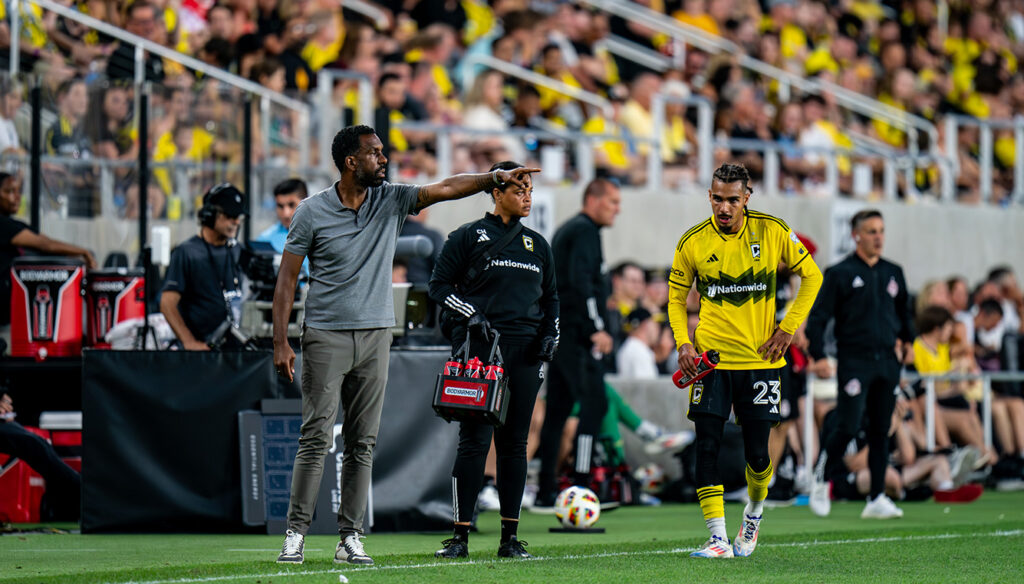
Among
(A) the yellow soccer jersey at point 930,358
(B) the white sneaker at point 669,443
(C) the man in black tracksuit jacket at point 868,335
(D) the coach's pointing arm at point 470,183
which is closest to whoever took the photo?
(D) the coach's pointing arm at point 470,183

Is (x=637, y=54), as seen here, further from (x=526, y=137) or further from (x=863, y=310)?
(x=863, y=310)

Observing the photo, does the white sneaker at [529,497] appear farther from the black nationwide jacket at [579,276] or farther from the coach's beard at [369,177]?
the coach's beard at [369,177]

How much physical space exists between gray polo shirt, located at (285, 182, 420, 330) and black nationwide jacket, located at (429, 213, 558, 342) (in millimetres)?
552

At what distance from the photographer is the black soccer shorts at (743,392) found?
28.0ft

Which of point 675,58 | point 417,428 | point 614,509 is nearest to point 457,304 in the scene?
point 417,428

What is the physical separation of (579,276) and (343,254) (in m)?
4.21

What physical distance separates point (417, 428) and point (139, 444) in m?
1.80

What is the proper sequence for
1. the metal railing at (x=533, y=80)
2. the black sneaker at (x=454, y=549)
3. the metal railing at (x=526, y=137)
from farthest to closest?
the metal railing at (x=533, y=80) → the metal railing at (x=526, y=137) → the black sneaker at (x=454, y=549)

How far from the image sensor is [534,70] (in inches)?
727

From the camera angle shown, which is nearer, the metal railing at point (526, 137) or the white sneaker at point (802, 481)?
the white sneaker at point (802, 481)

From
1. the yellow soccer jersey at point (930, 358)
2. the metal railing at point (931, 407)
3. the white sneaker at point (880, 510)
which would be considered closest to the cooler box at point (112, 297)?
the white sneaker at point (880, 510)

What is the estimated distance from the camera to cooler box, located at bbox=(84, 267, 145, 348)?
39.2 ft

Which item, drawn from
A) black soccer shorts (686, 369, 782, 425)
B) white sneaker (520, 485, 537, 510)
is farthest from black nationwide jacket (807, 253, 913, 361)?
black soccer shorts (686, 369, 782, 425)

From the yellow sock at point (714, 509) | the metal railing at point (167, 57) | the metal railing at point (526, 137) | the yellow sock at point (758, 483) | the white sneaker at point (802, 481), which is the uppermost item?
the metal railing at point (167, 57)
